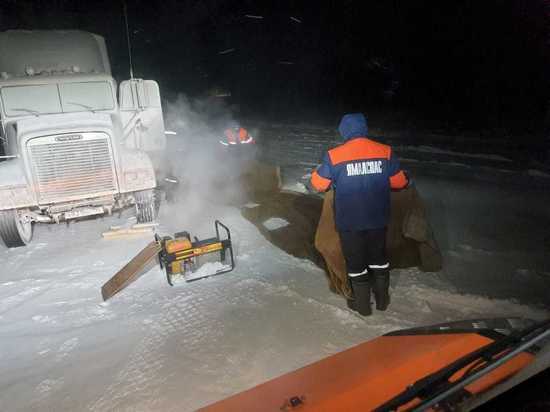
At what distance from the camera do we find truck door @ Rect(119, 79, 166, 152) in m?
8.12

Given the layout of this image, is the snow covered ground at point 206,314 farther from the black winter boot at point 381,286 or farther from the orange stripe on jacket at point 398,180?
the orange stripe on jacket at point 398,180

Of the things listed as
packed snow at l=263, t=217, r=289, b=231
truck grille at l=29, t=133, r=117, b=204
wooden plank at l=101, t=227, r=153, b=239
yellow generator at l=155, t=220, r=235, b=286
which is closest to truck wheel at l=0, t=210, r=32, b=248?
truck grille at l=29, t=133, r=117, b=204

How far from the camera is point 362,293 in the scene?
4047mm

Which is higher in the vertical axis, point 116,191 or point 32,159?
point 32,159

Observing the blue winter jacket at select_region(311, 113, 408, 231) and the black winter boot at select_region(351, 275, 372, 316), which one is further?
the black winter boot at select_region(351, 275, 372, 316)

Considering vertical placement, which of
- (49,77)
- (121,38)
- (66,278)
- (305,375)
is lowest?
(66,278)

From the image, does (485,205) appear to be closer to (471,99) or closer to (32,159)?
(32,159)

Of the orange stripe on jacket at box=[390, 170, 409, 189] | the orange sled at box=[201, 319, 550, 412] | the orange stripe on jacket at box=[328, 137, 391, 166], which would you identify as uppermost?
the orange stripe on jacket at box=[328, 137, 391, 166]

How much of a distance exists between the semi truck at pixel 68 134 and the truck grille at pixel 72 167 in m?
0.01

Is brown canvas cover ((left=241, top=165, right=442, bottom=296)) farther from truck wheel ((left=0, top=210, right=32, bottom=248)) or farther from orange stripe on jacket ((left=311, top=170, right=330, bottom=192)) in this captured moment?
truck wheel ((left=0, top=210, right=32, bottom=248))

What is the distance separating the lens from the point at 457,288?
14.7 ft

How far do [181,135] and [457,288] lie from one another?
596 inches

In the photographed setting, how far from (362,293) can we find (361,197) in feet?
3.33

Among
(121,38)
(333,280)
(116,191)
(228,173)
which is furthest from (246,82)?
(333,280)
